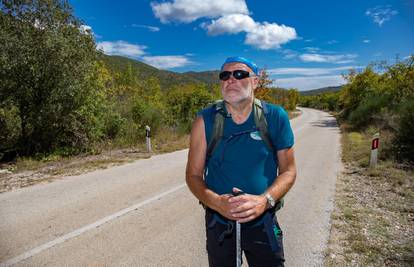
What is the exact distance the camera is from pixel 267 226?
2.10 metres

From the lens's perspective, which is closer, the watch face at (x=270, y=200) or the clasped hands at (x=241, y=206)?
the clasped hands at (x=241, y=206)

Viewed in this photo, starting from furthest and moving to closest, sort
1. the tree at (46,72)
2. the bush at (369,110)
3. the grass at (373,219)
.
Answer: the bush at (369,110)
the tree at (46,72)
the grass at (373,219)

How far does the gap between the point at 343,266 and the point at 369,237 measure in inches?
44.3

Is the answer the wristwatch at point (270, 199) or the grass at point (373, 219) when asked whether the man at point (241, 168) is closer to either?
the wristwatch at point (270, 199)

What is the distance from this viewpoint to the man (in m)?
2.08

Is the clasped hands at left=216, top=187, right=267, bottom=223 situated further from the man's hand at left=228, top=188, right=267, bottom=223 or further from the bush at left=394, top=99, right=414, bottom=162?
the bush at left=394, top=99, right=414, bottom=162

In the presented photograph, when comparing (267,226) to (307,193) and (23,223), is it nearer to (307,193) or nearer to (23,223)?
(23,223)

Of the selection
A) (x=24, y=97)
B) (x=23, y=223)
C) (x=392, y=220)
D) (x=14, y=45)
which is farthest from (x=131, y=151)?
(x=392, y=220)

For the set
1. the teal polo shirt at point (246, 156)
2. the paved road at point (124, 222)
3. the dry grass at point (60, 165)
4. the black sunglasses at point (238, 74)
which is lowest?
the dry grass at point (60, 165)

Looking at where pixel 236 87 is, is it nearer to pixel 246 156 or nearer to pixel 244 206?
pixel 246 156

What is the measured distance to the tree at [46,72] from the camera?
10.1m

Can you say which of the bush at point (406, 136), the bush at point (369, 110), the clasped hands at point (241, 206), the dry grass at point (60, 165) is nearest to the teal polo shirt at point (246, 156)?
the clasped hands at point (241, 206)

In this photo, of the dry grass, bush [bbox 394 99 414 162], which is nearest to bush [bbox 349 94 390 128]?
bush [bbox 394 99 414 162]

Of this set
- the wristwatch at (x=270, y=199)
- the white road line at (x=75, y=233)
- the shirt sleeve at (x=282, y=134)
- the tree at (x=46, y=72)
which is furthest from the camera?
the tree at (x=46, y=72)
